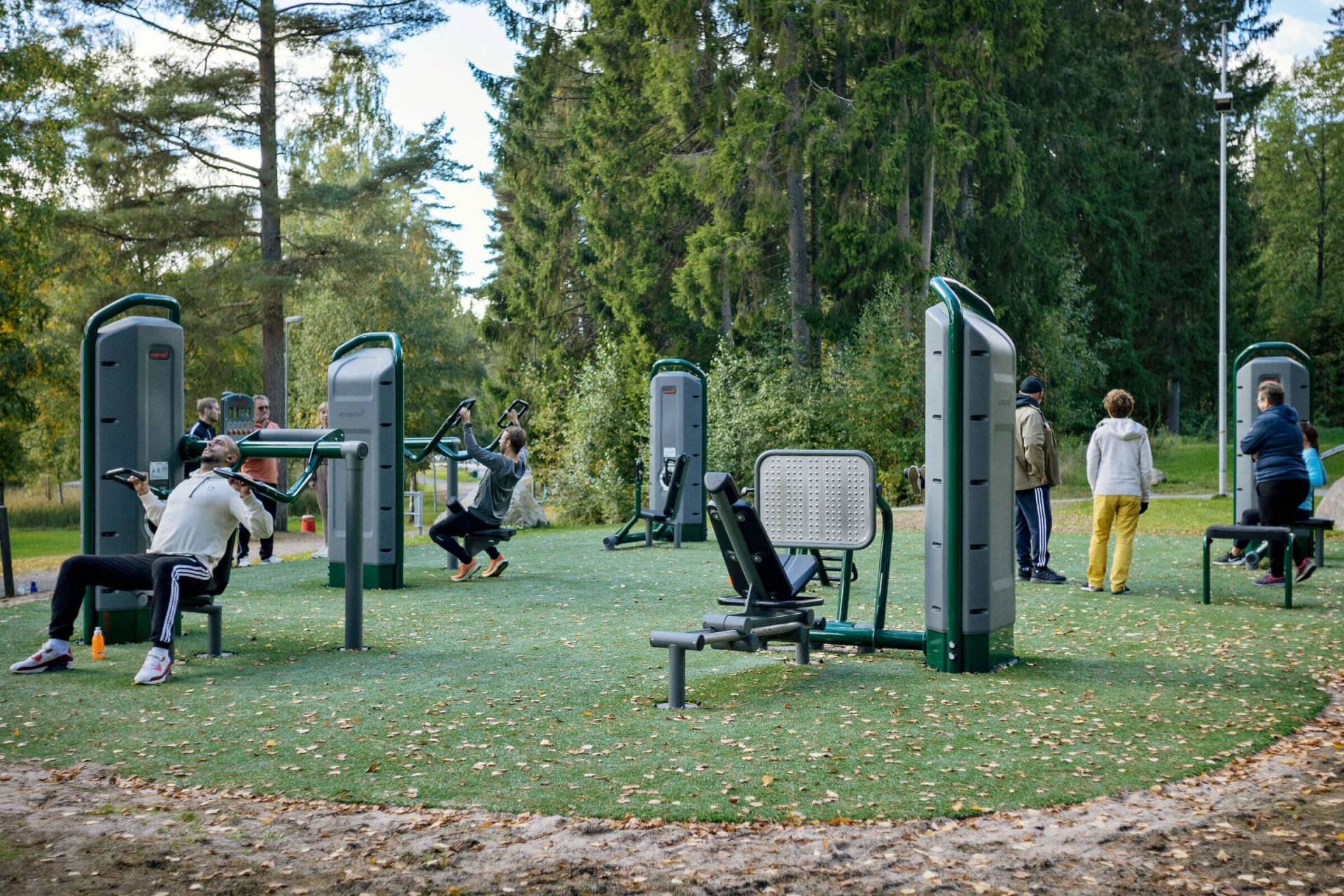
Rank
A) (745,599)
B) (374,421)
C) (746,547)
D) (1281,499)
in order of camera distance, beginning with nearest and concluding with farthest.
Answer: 1. (746,547)
2. (745,599)
3. (1281,499)
4. (374,421)

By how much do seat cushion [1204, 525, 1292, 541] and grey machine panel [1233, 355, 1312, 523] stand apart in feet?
10.3

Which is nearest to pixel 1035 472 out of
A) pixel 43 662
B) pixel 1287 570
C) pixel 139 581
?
pixel 1287 570

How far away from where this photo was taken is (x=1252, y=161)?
153 ft

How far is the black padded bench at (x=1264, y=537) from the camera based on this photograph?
31.8ft

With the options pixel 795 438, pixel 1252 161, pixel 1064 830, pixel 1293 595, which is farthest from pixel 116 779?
pixel 1252 161

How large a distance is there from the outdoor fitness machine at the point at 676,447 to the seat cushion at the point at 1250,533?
7.18 meters

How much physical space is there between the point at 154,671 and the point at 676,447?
972cm

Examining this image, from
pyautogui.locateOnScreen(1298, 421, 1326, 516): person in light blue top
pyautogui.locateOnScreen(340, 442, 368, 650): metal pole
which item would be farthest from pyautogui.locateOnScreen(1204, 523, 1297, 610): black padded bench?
pyautogui.locateOnScreen(340, 442, 368, 650): metal pole

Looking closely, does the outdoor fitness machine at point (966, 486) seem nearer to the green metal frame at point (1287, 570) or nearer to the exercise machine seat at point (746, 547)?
the exercise machine seat at point (746, 547)

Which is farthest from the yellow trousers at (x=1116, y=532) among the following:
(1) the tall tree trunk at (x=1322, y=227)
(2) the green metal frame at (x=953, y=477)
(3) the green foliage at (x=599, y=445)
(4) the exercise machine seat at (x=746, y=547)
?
(1) the tall tree trunk at (x=1322, y=227)

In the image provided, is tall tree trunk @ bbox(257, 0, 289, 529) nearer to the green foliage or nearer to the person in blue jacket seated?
the green foliage

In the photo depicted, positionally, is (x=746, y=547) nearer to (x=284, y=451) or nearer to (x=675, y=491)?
(x=284, y=451)

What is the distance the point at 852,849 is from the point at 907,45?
2443 centimetres

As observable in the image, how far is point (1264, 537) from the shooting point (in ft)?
32.3
